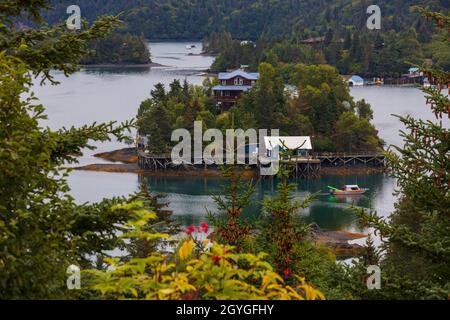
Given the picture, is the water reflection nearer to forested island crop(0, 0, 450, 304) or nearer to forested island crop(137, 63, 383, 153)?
forested island crop(137, 63, 383, 153)

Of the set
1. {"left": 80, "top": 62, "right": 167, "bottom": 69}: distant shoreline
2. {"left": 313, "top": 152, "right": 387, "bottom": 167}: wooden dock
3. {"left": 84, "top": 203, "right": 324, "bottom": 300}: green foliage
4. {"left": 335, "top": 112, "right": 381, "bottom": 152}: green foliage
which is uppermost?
{"left": 84, "top": 203, "right": 324, "bottom": 300}: green foliage

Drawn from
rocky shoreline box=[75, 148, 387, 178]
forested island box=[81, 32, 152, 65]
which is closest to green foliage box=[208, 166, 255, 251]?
rocky shoreline box=[75, 148, 387, 178]

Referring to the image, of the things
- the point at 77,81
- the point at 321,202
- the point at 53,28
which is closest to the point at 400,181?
the point at 53,28

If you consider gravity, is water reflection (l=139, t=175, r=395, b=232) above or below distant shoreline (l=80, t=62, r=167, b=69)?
above

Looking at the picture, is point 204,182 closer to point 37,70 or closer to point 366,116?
point 366,116

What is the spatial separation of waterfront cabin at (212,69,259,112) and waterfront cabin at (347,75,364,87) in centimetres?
2898

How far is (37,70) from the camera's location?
20.8 feet

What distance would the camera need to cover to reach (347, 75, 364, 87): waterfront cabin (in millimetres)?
81312

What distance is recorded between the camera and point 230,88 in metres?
52.2

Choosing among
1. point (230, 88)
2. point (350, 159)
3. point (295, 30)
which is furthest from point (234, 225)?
point (295, 30)

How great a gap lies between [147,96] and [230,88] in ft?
51.5

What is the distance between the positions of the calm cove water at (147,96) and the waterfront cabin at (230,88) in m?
6.51

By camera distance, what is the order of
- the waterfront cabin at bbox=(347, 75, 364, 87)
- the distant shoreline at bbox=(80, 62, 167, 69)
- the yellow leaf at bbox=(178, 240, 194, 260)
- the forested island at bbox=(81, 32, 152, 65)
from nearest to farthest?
1. the yellow leaf at bbox=(178, 240, 194, 260)
2. the waterfront cabin at bbox=(347, 75, 364, 87)
3. the distant shoreline at bbox=(80, 62, 167, 69)
4. the forested island at bbox=(81, 32, 152, 65)
